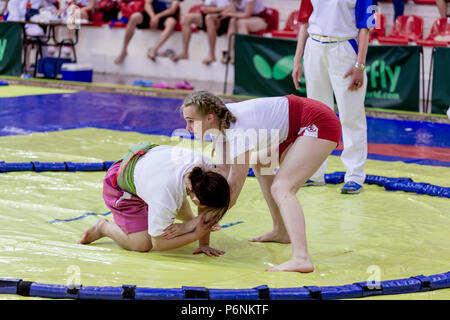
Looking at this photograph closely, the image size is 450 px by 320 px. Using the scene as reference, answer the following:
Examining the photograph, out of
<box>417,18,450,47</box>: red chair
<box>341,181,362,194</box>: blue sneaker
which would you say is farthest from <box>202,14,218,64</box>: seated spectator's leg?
<box>341,181,362,194</box>: blue sneaker

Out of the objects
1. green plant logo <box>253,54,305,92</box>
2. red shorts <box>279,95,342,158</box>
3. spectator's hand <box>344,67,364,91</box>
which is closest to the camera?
red shorts <box>279,95,342,158</box>

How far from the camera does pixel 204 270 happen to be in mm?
3033

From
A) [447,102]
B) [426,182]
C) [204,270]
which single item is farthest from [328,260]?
[447,102]

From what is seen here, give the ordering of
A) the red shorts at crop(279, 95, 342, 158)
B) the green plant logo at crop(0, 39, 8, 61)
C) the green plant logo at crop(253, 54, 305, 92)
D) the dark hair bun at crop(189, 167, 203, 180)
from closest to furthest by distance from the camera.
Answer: the dark hair bun at crop(189, 167, 203, 180)
the red shorts at crop(279, 95, 342, 158)
the green plant logo at crop(253, 54, 305, 92)
the green plant logo at crop(0, 39, 8, 61)

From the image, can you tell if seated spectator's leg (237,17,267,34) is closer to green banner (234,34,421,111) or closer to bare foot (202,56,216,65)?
bare foot (202,56,216,65)

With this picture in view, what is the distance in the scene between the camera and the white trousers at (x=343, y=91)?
4.81 m

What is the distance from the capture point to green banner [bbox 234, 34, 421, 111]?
8670 millimetres

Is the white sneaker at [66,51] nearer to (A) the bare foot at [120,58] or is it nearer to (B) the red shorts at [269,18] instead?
(A) the bare foot at [120,58]

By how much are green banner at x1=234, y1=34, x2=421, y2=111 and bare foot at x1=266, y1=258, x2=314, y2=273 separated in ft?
19.7

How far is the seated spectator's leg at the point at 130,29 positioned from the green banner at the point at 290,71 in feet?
11.1

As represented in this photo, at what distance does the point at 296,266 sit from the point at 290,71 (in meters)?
6.44

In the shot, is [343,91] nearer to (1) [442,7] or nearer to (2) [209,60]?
(1) [442,7]

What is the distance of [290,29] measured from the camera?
1143cm

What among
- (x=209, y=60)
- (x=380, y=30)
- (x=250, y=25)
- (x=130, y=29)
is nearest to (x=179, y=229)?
(x=380, y=30)
